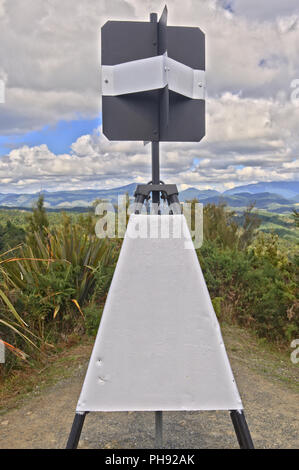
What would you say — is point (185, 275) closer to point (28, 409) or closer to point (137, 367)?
point (137, 367)

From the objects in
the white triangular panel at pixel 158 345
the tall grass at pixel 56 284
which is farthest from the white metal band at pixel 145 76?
Answer: the tall grass at pixel 56 284

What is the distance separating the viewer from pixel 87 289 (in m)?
4.22

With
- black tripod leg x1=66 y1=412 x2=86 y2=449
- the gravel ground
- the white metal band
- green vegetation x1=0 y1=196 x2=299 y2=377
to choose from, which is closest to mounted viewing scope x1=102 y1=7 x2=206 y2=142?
the white metal band

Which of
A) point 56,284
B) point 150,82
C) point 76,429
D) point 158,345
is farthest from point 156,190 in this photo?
point 56,284

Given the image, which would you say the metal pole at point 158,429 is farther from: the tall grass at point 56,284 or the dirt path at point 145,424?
the tall grass at point 56,284

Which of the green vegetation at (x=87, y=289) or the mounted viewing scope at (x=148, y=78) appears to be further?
the green vegetation at (x=87, y=289)

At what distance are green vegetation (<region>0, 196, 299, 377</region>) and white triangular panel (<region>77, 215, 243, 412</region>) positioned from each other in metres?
1.92

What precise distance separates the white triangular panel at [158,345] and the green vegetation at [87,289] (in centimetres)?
192

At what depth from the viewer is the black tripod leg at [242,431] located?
62.0 inches

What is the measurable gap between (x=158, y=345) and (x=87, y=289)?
8.74ft

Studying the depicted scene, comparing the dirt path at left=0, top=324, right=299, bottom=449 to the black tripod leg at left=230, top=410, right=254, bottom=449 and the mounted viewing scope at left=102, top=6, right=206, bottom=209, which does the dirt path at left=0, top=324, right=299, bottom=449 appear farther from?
the mounted viewing scope at left=102, top=6, right=206, bottom=209

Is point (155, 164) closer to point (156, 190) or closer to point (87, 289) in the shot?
point (156, 190)

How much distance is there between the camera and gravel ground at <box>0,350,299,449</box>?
2.34 metres

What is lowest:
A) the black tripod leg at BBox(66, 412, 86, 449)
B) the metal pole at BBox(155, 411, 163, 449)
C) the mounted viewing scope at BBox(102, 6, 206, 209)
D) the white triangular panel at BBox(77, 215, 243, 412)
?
the metal pole at BBox(155, 411, 163, 449)
